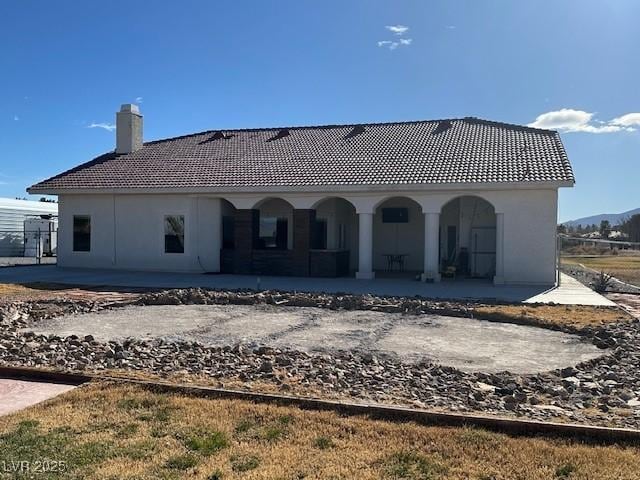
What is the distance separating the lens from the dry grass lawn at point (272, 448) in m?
4.14

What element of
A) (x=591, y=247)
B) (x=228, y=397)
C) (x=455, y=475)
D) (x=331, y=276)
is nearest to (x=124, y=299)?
(x=331, y=276)

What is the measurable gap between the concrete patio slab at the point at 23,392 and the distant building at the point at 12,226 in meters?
32.8

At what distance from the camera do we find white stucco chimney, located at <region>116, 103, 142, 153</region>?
27.0m

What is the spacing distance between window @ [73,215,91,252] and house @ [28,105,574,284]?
0.14 feet

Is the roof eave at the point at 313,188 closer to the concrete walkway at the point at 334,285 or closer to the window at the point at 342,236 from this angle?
the concrete walkway at the point at 334,285

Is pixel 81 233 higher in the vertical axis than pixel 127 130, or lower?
lower

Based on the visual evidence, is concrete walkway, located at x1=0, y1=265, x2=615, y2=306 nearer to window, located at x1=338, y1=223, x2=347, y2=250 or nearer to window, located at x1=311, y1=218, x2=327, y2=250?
window, located at x1=311, y1=218, x2=327, y2=250

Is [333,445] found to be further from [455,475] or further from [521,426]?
[521,426]

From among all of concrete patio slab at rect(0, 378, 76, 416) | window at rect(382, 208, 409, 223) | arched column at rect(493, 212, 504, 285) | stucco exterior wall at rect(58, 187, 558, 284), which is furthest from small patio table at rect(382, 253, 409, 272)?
concrete patio slab at rect(0, 378, 76, 416)

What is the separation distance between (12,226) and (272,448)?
3684cm

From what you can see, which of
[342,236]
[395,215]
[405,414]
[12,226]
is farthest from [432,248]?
[12,226]

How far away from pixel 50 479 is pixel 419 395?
11.7 ft

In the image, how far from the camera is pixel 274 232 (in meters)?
23.0

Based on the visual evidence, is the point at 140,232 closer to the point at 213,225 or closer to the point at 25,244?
the point at 213,225
